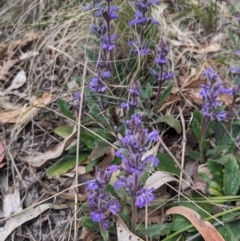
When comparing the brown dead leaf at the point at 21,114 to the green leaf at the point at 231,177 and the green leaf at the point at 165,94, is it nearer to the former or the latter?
the green leaf at the point at 165,94

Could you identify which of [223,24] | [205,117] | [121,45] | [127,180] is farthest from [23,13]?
[127,180]

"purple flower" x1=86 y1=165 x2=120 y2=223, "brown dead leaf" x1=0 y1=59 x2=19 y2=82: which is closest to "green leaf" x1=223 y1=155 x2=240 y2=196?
"purple flower" x1=86 y1=165 x2=120 y2=223

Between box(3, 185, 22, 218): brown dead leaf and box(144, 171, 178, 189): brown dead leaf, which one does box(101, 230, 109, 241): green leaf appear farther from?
box(3, 185, 22, 218): brown dead leaf

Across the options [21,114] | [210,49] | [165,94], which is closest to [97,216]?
[165,94]

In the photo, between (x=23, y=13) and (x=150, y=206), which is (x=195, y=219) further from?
(x=23, y=13)

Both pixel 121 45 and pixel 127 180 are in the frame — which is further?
pixel 121 45

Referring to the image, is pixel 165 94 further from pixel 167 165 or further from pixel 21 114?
pixel 21 114

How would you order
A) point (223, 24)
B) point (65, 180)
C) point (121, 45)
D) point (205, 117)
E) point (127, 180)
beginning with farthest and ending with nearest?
point (223, 24)
point (121, 45)
point (65, 180)
point (205, 117)
point (127, 180)
